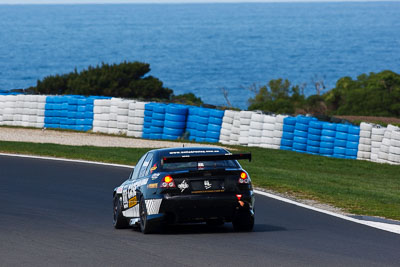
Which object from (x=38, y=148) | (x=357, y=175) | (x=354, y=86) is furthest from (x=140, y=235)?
(x=354, y=86)

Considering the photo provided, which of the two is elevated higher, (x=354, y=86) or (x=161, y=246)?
(x=354, y=86)

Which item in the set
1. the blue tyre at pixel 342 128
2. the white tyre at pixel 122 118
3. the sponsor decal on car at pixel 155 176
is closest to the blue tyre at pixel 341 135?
the blue tyre at pixel 342 128

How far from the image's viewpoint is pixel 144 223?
1297 cm

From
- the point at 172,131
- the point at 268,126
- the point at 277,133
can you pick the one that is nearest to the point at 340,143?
the point at 277,133

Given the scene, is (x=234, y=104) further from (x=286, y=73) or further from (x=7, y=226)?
(x=7, y=226)

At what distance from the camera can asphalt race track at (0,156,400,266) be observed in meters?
10.5

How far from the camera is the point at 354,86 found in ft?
219

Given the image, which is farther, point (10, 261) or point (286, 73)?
point (286, 73)

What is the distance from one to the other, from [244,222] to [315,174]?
522 inches

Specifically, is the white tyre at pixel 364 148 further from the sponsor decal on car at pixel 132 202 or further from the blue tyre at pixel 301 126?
the sponsor decal on car at pixel 132 202

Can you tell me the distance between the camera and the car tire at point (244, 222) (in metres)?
12.8

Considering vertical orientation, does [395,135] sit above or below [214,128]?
above

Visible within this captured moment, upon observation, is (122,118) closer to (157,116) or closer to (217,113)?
(157,116)

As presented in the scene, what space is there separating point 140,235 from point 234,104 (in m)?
102
